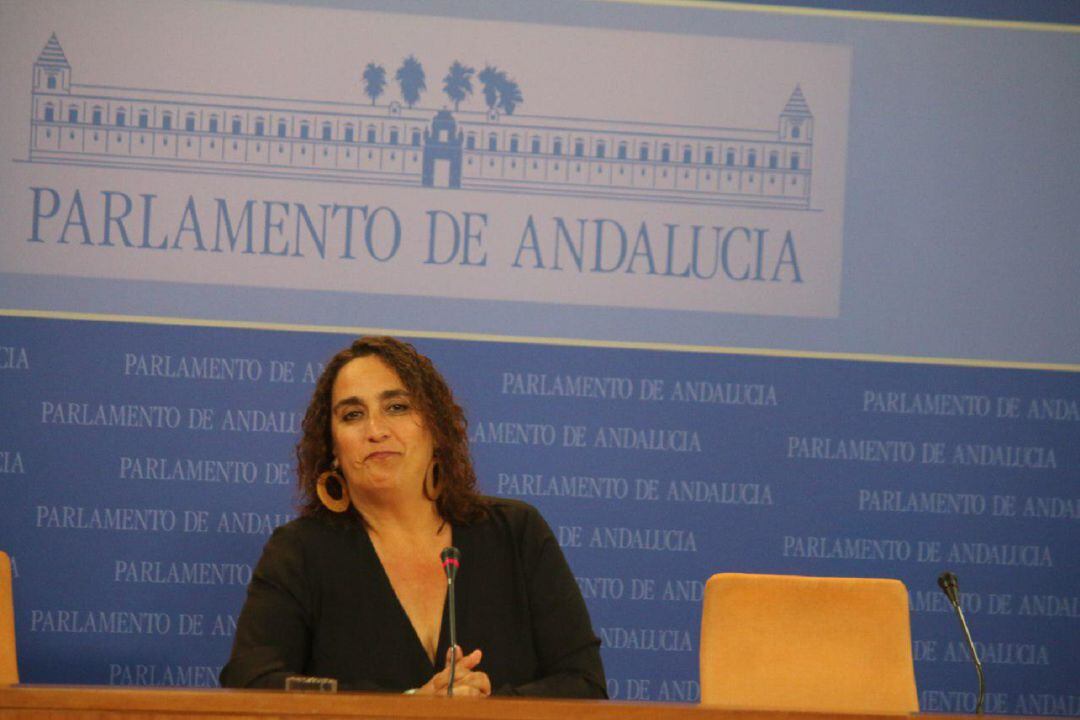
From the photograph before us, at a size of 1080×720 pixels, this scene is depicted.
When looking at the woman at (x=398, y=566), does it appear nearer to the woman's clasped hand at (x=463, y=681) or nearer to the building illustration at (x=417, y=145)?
the woman's clasped hand at (x=463, y=681)

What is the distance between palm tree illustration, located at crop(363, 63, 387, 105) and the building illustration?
4cm

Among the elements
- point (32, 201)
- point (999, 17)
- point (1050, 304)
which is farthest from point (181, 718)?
point (999, 17)

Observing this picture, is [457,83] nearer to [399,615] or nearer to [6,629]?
[399,615]

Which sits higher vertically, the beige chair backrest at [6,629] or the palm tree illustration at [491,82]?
the palm tree illustration at [491,82]

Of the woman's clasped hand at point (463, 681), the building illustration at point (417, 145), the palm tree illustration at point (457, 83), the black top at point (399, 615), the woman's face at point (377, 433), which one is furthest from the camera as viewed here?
the palm tree illustration at point (457, 83)

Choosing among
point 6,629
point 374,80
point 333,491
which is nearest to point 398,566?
point 333,491

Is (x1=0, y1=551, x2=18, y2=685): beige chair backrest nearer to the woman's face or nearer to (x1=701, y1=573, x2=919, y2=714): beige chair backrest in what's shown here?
the woman's face

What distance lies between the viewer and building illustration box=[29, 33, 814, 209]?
387cm

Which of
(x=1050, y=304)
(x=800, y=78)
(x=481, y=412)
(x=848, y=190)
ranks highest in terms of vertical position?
(x=800, y=78)

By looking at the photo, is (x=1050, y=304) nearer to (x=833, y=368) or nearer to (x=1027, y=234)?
(x=1027, y=234)

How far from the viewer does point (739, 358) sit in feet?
13.2

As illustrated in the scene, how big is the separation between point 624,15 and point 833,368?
4.13 ft

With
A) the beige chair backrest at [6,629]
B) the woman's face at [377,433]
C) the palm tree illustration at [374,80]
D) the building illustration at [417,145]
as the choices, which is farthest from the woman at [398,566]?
the palm tree illustration at [374,80]

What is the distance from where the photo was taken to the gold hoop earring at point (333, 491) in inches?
114
